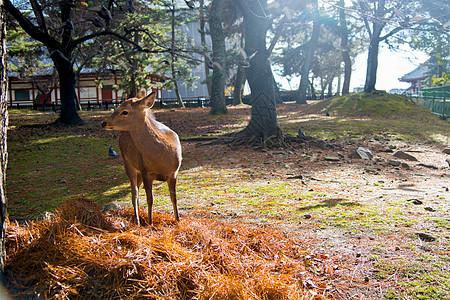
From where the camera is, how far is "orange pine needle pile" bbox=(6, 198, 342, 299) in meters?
2.30

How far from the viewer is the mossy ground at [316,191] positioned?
297cm

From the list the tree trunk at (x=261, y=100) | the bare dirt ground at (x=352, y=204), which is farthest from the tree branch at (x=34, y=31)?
the tree trunk at (x=261, y=100)

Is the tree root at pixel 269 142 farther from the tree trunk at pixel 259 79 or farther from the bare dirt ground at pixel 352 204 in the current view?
the bare dirt ground at pixel 352 204

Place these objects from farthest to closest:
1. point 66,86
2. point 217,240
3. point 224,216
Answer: point 66,86 → point 224,216 → point 217,240

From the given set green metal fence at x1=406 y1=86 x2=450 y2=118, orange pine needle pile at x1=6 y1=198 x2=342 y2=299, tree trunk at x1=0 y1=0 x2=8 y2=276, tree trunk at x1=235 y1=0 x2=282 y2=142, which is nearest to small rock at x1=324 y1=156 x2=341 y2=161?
tree trunk at x1=235 y1=0 x2=282 y2=142

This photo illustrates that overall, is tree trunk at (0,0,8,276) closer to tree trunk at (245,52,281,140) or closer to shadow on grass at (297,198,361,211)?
shadow on grass at (297,198,361,211)

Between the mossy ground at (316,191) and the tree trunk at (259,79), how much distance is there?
3.48 ft

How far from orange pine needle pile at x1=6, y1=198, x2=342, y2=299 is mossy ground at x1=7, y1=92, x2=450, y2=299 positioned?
19.1 inches

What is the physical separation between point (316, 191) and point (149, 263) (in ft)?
12.4

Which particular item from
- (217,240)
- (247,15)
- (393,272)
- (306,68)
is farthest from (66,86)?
(306,68)

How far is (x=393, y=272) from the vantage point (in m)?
2.75

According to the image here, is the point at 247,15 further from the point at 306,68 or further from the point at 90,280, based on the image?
the point at 306,68

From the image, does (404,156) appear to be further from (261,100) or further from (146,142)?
(146,142)

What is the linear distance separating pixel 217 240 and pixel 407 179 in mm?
5085
